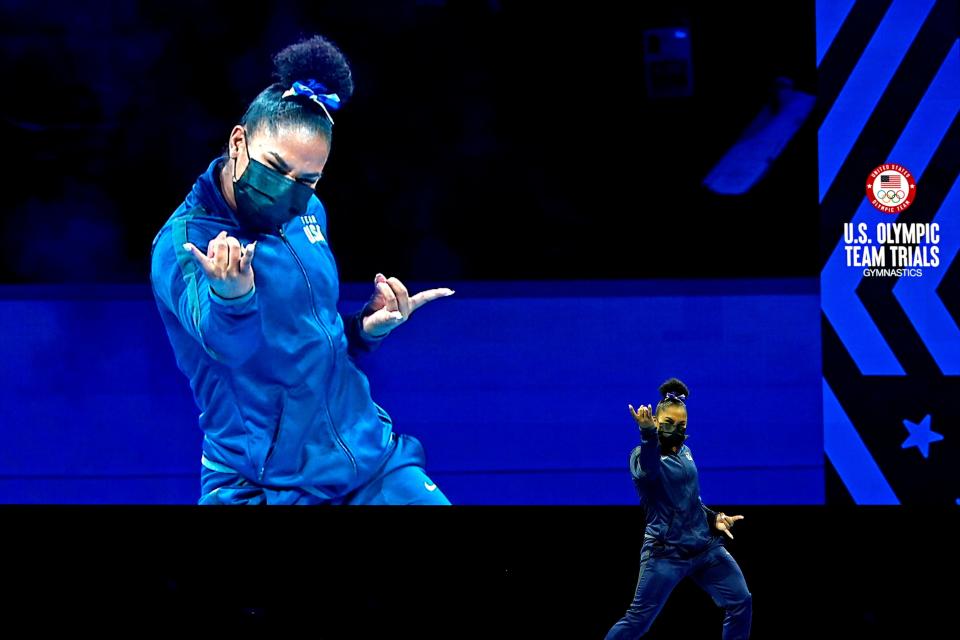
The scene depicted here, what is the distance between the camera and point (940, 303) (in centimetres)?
536

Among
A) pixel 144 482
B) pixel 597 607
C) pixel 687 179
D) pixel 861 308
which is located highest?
pixel 687 179

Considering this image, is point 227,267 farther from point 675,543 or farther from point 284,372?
point 675,543

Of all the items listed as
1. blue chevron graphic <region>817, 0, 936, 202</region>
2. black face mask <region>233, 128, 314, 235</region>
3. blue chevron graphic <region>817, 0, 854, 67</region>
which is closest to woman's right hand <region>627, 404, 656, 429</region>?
black face mask <region>233, 128, 314, 235</region>

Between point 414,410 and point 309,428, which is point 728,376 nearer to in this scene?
point 414,410

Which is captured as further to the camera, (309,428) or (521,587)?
(521,587)

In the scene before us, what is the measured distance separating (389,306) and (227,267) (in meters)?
0.89

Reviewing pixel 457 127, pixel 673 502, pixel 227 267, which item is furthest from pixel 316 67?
pixel 673 502

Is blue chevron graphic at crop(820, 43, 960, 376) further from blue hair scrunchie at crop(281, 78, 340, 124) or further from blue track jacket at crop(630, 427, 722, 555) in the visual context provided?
blue hair scrunchie at crop(281, 78, 340, 124)

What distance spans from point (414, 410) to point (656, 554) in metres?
1.67

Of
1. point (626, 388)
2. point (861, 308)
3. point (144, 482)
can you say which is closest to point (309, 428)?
point (144, 482)

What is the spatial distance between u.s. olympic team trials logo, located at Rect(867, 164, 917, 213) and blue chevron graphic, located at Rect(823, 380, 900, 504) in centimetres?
86

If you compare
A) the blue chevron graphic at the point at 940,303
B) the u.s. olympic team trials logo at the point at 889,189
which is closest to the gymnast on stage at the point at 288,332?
the u.s. olympic team trials logo at the point at 889,189

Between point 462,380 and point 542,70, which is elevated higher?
point 542,70

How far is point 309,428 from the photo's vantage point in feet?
15.5
